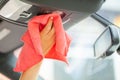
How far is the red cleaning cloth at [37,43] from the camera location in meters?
0.56

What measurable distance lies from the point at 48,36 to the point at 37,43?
6 cm

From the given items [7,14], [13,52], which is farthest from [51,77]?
[7,14]

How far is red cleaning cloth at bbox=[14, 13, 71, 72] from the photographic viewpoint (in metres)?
0.56

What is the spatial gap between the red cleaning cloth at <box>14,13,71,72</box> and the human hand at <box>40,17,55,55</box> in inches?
0.4

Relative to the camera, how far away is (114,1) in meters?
1.28

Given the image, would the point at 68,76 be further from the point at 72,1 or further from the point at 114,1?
the point at 72,1

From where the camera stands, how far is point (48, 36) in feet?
2.02

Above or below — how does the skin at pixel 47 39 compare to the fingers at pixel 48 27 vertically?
below

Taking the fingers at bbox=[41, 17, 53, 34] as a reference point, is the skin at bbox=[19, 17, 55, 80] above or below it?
below

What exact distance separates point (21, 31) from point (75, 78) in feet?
2.21

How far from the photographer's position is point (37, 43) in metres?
0.56

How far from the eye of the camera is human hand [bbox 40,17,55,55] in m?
0.60

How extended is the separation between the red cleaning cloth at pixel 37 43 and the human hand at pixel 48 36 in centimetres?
1

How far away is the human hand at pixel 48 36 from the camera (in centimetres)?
60
